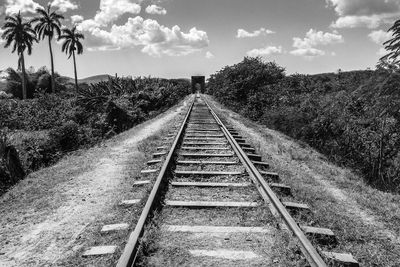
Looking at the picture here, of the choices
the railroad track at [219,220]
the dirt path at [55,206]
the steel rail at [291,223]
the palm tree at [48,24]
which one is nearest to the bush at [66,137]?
the dirt path at [55,206]

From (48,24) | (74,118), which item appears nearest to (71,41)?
(48,24)

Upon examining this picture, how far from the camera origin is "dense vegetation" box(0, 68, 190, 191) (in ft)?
46.6

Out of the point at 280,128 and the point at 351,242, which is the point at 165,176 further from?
the point at 280,128

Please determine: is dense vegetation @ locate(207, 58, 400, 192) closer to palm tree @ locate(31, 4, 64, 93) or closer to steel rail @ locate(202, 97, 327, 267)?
steel rail @ locate(202, 97, 327, 267)

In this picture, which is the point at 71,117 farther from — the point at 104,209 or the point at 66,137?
the point at 104,209

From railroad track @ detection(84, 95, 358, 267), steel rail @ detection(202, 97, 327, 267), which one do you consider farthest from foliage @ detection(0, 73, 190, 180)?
steel rail @ detection(202, 97, 327, 267)

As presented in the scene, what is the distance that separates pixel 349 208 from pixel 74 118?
21.2 metres

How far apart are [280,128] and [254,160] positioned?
1033cm

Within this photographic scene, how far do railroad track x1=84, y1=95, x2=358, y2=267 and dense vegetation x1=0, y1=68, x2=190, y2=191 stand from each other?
617 centimetres

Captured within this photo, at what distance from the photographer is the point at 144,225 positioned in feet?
14.6

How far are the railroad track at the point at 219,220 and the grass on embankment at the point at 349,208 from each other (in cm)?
33

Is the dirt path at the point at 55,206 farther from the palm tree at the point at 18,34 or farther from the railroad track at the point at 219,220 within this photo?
the palm tree at the point at 18,34

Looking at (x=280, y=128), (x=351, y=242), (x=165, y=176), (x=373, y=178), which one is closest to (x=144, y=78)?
(x=280, y=128)

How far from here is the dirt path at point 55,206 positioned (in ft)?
14.1
